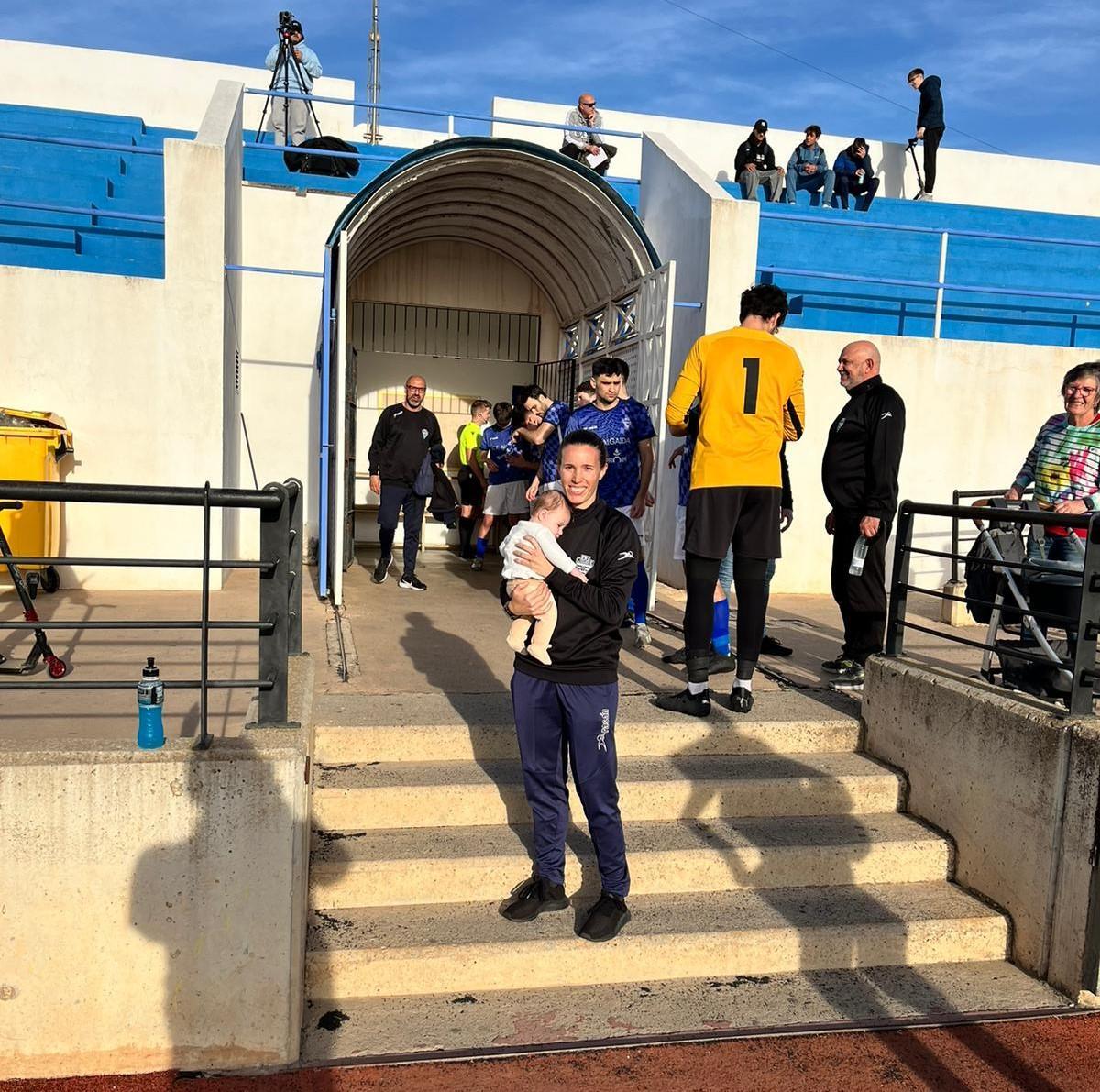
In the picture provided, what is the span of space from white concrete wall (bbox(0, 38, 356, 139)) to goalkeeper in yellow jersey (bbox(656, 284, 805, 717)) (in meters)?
13.9

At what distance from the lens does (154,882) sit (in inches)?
128

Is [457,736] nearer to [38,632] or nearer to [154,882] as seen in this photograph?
[154,882]

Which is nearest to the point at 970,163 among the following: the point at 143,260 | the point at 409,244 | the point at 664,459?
the point at 409,244

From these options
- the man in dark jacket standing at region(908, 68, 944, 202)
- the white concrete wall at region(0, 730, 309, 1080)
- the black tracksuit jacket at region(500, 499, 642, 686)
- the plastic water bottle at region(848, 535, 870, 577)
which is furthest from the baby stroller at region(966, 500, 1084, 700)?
the man in dark jacket standing at region(908, 68, 944, 202)

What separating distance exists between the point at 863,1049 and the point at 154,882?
253 cm

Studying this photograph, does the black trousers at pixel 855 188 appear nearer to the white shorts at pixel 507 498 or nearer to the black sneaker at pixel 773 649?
the white shorts at pixel 507 498

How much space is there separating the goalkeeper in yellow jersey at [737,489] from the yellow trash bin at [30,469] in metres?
5.10

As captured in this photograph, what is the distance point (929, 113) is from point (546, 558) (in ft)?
54.0

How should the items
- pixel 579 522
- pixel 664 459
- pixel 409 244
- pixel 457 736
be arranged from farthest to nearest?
pixel 409 244 < pixel 664 459 < pixel 457 736 < pixel 579 522

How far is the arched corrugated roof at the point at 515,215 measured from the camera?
8281mm

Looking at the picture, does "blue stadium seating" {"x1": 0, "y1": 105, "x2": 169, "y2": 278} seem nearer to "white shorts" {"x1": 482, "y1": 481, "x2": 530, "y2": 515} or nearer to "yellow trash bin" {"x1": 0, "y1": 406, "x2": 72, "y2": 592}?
"yellow trash bin" {"x1": 0, "y1": 406, "x2": 72, "y2": 592}

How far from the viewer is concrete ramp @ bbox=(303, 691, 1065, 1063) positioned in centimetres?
360

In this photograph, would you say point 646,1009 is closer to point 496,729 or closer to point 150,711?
point 496,729

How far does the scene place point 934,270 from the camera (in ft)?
45.2
